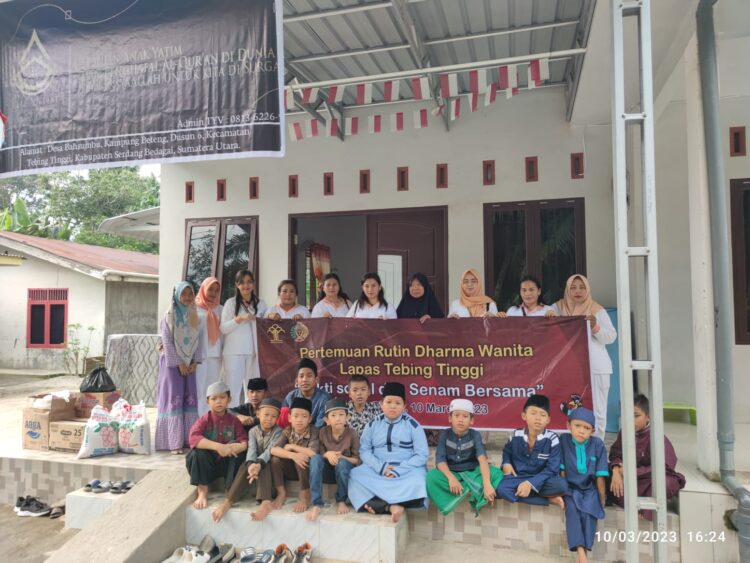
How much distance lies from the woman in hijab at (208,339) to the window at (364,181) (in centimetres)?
256

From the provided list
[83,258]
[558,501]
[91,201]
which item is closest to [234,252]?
[558,501]

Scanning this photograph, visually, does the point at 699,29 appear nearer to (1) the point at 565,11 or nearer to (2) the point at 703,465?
(1) the point at 565,11

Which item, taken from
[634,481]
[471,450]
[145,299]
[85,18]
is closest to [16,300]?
[145,299]

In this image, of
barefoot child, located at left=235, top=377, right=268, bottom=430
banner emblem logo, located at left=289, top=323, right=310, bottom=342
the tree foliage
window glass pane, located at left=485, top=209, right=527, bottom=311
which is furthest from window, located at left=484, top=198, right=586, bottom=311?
the tree foliage

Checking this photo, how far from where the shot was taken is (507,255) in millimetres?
6227

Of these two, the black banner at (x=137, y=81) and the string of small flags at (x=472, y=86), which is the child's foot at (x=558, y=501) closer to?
the black banner at (x=137, y=81)

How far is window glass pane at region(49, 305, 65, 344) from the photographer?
494 inches

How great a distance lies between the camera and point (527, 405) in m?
3.54

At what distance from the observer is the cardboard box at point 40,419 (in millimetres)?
4680

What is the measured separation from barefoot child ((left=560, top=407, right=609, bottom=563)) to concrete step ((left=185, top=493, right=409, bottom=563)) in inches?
41.6

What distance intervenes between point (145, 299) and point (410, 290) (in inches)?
428

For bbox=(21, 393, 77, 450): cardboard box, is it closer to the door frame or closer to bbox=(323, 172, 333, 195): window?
the door frame

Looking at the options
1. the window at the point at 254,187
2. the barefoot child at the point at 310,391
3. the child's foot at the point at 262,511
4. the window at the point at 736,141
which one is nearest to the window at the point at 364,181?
the window at the point at 254,187

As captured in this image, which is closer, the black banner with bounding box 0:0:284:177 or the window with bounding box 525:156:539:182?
the black banner with bounding box 0:0:284:177
